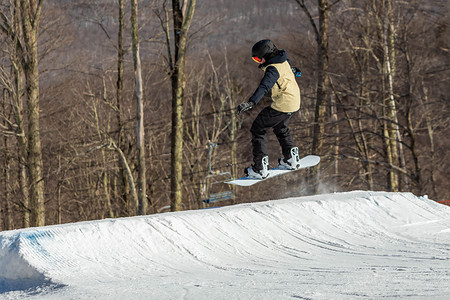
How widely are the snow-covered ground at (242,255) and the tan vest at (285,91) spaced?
147cm

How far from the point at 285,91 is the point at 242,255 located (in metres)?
2.31

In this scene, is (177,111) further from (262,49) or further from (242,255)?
(242,255)

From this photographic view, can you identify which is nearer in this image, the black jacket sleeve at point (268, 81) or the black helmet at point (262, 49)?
the black jacket sleeve at point (268, 81)

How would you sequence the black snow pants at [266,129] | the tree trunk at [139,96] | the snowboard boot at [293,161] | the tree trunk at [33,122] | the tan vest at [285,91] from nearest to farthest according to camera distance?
the tan vest at [285,91] < the black snow pants at [266,129] < the snowboard boot at [293,161] < the tree trunk at [33,122] < the tree trunk at [139,96]

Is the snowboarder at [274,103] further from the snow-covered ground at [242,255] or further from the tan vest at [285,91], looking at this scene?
the snow-covered ground at [242,255]

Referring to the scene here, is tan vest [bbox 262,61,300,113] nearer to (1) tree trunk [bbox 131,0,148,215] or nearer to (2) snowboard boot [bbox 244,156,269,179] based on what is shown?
(2) snowboard boot [bbox 244,156,269,179]

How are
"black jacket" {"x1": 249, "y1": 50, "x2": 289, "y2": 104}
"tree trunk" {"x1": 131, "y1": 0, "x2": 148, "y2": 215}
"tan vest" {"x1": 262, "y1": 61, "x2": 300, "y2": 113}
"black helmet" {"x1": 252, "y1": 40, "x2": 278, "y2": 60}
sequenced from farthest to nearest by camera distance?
1. "tree trunk" {"x1": 131, "y1": 0, "x2": 148, "y2": 215}
2. "tan vest" {"x1": 262, "y1": 61, "x2": 300, "y2": 113}
3. "black helmet" {"x1": 252, "y1": 40, "x2": 278, "y2": 60}
4. "black jacket" {"x1": 249, "y1": 50, "x2": 289, "y2": 104}

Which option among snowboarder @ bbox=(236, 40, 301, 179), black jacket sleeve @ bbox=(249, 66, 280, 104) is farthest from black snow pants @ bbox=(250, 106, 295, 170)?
black jacket sleeve @ bbox=(249, 66, 280, 104)

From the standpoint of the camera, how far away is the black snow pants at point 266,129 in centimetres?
749

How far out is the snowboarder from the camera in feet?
22.4

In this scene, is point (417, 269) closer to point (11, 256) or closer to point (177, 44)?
point (11, 256)

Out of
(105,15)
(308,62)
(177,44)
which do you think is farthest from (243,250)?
(105,15)

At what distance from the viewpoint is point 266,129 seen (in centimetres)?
761

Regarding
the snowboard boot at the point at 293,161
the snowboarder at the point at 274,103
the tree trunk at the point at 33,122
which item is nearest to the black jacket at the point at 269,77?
the snowboarder at the point at 274,103
